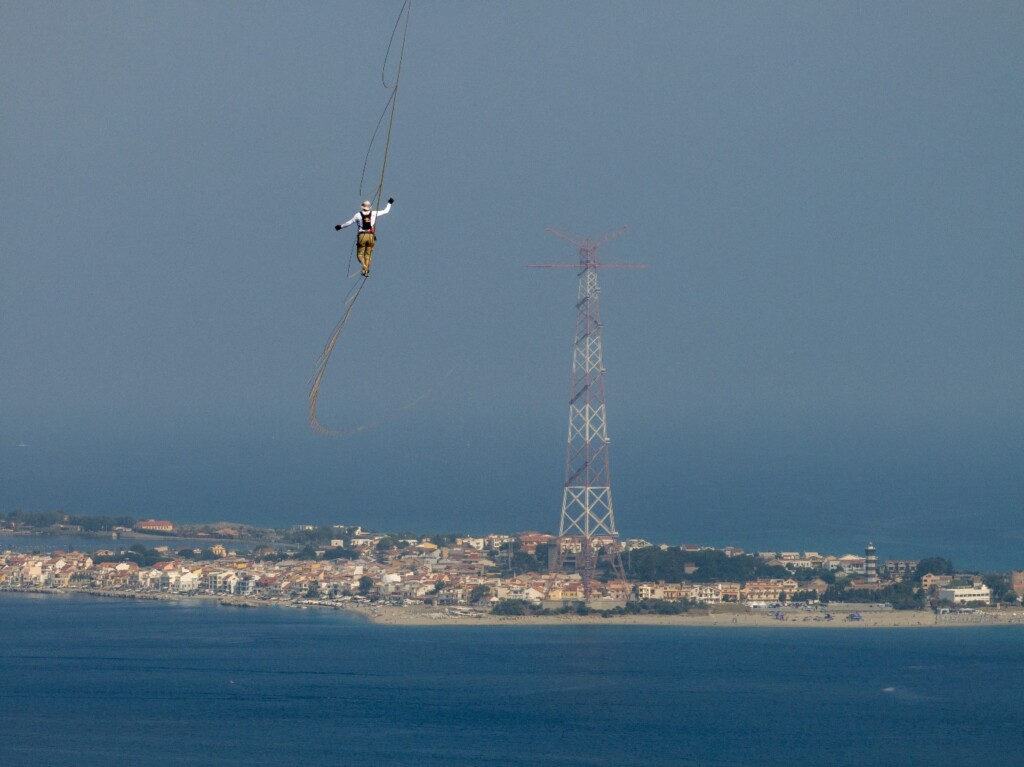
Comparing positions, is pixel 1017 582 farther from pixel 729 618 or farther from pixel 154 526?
pixel 154 526

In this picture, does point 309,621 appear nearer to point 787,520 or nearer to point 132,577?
point 132,577

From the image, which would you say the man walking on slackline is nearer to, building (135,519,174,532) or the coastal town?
the coastal town

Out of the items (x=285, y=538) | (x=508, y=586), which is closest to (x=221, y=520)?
(x=285, y=538)

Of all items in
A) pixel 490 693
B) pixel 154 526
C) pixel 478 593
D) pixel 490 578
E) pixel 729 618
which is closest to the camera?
pixel 490 693

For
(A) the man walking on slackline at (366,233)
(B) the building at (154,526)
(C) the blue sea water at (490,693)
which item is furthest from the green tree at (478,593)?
(A) the man walking on slackline at (366,233)

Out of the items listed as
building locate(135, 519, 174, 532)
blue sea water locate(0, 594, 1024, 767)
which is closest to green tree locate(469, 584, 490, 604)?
blue sea water locate(0, 594, 1024, 767)

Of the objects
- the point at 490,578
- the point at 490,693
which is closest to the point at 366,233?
the point at 490,693

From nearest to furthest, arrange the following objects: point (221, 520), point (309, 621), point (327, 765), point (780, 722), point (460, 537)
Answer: point (327, 765), point (780, 722), point (309, 621), point (460, 537), point (221, 520)

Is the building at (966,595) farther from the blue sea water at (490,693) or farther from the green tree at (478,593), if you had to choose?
the green tree at (478,593)
